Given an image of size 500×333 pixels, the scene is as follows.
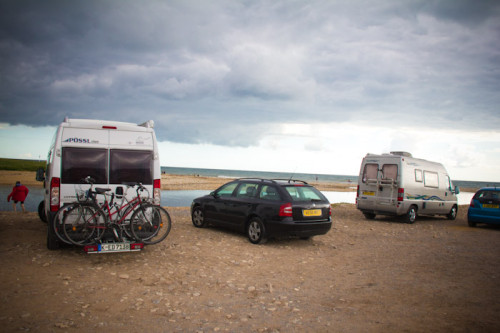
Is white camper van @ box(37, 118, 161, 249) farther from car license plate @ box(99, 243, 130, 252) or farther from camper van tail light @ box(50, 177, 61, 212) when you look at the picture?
car license plate @ box(99, 243, 130, 252)

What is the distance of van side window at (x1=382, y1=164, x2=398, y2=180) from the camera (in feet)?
45.3

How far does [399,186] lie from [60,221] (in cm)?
1141

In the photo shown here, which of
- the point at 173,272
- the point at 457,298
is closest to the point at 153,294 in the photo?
the point at 173,272

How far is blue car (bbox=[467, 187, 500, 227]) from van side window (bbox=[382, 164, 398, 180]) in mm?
3136

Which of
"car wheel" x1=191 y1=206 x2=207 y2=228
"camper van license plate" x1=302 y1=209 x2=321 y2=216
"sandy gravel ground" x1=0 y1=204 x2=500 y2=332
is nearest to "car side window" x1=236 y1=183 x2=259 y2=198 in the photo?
"sandy gravel ground" x1=0 y1=204 x2=500 y2=332

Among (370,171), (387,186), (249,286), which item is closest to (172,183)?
(370,171)

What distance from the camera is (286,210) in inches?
337

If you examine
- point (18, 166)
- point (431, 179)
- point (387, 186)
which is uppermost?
point (18, 166)

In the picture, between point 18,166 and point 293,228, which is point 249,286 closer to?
point 293,228

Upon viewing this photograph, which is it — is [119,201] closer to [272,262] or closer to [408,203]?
[272,262]

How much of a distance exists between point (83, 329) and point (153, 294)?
1342 millimetres

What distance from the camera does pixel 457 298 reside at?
5418 mm

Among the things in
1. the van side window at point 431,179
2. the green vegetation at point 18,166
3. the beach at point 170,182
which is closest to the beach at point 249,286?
the van side window at point 431,179

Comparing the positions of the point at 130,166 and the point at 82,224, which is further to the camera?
the point at 130,166
